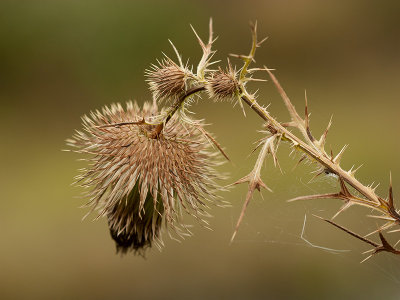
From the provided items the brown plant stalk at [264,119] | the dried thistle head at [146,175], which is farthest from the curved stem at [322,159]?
the dried thistle head at [146,175]

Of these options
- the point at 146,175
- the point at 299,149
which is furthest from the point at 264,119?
the point at 146,175

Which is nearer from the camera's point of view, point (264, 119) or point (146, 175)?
point (264, 119)

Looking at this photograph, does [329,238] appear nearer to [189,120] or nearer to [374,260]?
[374,260]

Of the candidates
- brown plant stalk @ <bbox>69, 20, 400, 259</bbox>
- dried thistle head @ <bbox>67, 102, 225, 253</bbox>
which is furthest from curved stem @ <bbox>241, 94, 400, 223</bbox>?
dried thistle head @ <bbox>67, 102, 225, 253</bbox>

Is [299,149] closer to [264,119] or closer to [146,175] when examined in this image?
[264,119]

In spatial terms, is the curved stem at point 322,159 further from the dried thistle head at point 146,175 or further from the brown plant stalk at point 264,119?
the dried thistle head at point 146,175

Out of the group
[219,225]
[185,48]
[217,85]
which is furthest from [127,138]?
[185,48]

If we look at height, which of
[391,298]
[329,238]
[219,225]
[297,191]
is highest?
[219,225]
